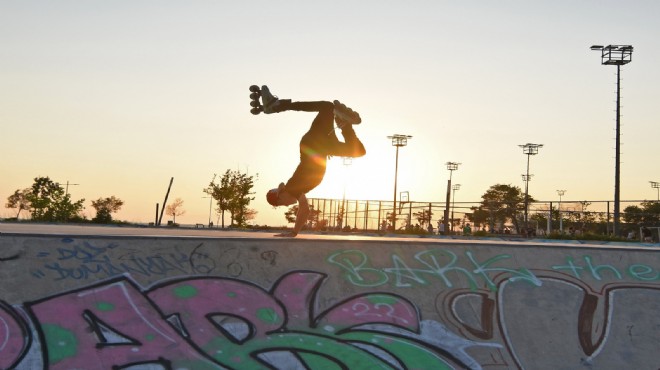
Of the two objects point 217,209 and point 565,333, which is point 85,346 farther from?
point 217,209

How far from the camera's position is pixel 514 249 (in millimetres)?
9172

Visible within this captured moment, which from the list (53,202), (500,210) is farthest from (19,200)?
(500,210)

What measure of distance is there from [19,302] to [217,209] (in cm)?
5655

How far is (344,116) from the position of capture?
9867 millimetres

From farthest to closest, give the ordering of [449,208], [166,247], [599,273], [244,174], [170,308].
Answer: [244,174] → [449,208] → [599,273] → [166,247] → [170,308]

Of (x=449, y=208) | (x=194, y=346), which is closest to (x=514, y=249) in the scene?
(x=194, y=346)

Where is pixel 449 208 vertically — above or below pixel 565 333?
above

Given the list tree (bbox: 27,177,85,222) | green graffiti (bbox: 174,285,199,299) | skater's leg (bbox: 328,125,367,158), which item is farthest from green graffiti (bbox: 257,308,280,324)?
tree (bbox: 27,177,85,222)

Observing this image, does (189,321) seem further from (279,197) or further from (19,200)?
(19,200)

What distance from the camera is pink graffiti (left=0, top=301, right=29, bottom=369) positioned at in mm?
6578

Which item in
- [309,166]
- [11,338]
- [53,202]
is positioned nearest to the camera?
[11,338]

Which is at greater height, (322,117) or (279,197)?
(322,117)

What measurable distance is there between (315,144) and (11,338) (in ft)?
15.5

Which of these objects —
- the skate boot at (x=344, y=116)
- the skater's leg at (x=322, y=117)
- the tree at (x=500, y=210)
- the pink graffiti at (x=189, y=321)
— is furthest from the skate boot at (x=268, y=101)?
the tree at (x=500, y=210)
